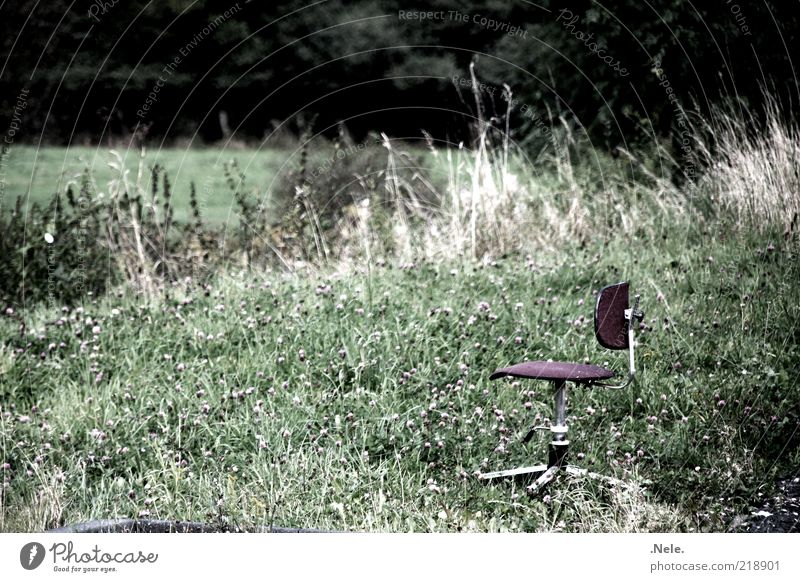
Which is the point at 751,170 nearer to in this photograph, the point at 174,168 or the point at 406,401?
the point at 406,401

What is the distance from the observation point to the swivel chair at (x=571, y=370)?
303 cm

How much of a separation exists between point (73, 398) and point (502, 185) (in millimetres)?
3487

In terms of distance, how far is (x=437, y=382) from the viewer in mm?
3986

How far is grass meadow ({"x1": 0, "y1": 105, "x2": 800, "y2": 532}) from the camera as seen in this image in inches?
131

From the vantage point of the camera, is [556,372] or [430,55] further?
[430,55]

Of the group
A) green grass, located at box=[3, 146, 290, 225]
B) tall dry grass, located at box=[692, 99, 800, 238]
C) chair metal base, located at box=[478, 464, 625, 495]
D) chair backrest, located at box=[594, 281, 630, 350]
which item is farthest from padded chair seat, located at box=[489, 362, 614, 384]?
green grass, located at box=[3, 146, 290, 225]

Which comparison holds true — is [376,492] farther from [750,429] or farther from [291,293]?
[291,293]
